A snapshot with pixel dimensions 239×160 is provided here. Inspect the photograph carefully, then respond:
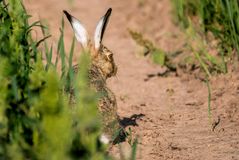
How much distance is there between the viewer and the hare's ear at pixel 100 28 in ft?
19.7

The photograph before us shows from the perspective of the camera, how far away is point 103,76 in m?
6.00

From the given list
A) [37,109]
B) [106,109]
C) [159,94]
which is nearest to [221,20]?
[159,94]

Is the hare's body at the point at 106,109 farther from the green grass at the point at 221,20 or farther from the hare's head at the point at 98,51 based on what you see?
the green grass at the point at 221,20

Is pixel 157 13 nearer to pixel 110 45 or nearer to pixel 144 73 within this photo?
pixel 110 45

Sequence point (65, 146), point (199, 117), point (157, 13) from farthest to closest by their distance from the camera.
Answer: point (157, 13) → point (199, 117) → point (65, 146)

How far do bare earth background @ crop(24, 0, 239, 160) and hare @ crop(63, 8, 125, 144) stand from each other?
0.69ft

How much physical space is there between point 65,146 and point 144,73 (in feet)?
13.9

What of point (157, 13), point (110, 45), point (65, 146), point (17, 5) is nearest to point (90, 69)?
point (17, 5)

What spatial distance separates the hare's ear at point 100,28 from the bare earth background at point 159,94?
0.64 metres

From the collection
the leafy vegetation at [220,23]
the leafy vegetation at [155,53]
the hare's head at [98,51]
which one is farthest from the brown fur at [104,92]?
the leafy vegetation at [155,53]

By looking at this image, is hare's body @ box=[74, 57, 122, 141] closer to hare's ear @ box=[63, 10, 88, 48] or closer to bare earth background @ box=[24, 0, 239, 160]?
bare earth background @ box=[24, 0, 239, 160]

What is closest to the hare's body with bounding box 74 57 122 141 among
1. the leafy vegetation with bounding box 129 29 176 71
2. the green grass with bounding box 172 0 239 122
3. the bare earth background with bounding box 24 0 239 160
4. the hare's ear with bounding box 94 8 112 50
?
the bare earth background with bounding box 24 0 239 160

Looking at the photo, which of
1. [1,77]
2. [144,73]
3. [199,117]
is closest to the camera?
[1,77]

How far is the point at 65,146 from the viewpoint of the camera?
3455 mm
